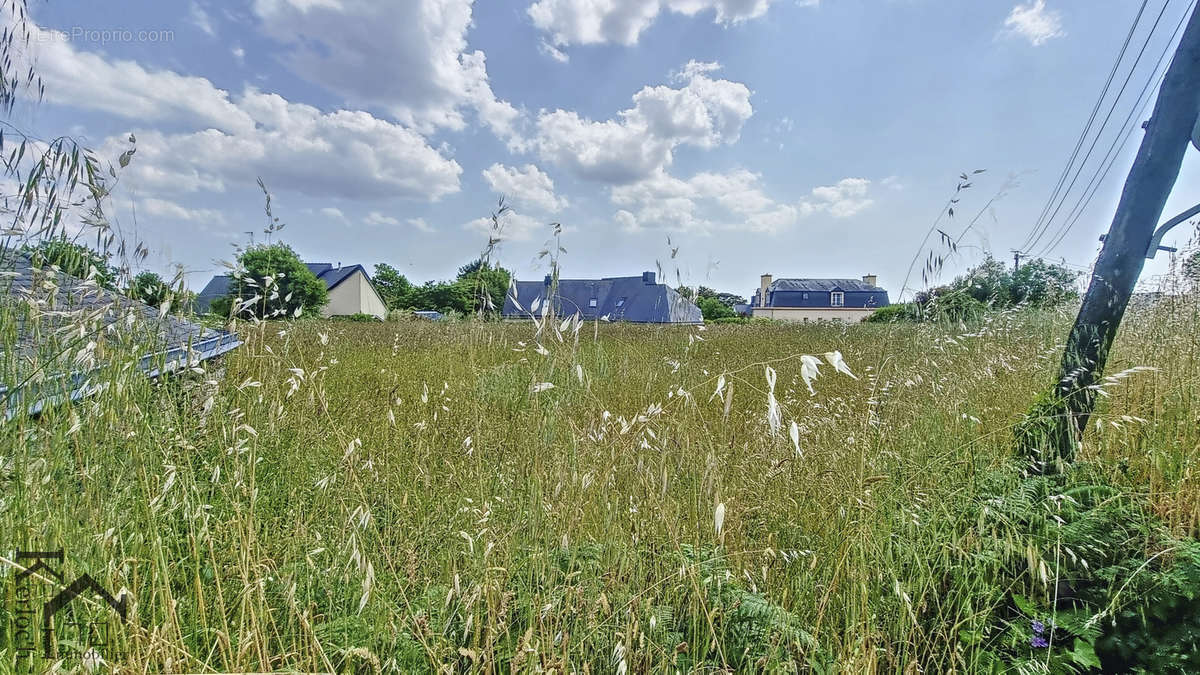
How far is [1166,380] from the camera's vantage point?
96.0 inches

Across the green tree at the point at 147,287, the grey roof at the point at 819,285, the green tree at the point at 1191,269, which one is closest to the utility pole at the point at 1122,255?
the green tree at the point at 1191,269

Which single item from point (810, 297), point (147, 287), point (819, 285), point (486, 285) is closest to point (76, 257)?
point (147, 287)

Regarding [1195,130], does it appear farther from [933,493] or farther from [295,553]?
[295,553]

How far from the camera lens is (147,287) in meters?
1.68

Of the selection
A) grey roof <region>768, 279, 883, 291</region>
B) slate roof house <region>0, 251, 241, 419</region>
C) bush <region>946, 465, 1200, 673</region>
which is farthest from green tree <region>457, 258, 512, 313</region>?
grey roof <region>768, 279, 883, 291</region>

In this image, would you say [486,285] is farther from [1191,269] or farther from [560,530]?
[1191,269]

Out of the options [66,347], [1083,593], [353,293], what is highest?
[353,293]

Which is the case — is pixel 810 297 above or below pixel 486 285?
above

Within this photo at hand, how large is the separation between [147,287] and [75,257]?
37 cm

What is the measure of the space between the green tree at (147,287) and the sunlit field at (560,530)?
29 centimetres

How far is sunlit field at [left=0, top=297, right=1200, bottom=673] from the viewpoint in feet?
3.84

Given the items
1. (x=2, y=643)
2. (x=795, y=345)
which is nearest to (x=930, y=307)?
(x=2, y=643)

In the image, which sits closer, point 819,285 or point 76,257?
point 76,257

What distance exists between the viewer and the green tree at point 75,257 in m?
1.73
